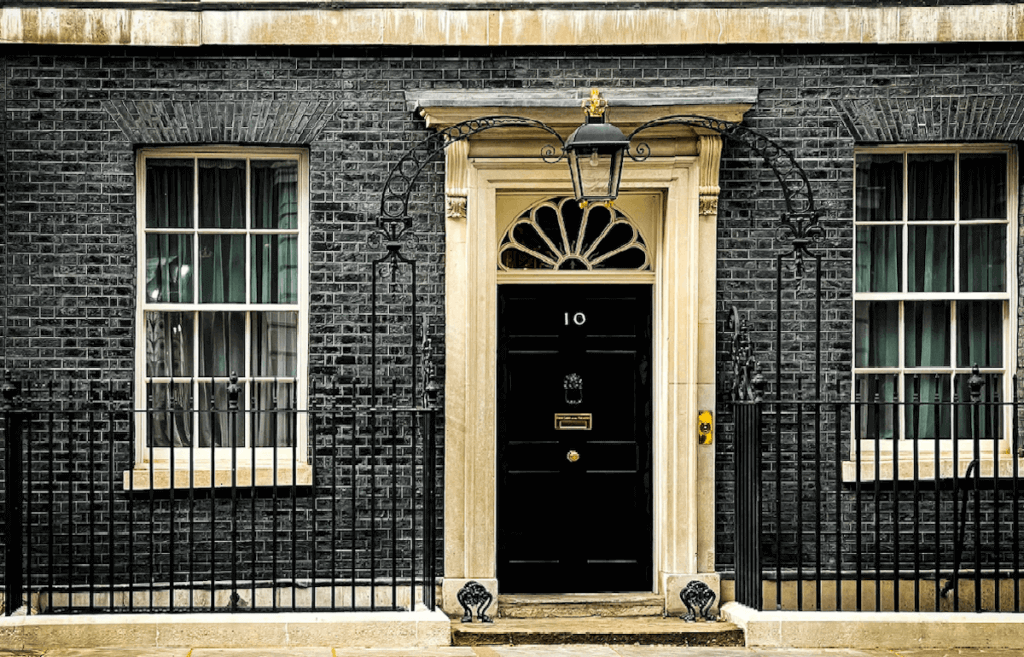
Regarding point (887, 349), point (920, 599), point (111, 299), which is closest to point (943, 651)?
point (920, 599)

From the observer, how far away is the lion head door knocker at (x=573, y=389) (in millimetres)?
9562

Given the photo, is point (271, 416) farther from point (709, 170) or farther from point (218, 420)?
point (709, 170)

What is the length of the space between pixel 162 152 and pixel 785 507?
4.99m

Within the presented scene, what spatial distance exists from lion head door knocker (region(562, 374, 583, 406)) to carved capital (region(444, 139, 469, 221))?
141 centimetres

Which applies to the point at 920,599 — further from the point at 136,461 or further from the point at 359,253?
the point at 136,461

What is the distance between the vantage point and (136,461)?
924 centimetres

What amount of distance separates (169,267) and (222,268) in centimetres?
36

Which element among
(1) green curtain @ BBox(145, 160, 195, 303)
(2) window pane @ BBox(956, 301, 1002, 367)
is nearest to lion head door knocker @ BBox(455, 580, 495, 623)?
(1) green curtain @ BBox(145, 160, 195, 303)

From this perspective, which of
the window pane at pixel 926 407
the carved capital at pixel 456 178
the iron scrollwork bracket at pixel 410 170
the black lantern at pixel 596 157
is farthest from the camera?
the window pane at pixel 926 407

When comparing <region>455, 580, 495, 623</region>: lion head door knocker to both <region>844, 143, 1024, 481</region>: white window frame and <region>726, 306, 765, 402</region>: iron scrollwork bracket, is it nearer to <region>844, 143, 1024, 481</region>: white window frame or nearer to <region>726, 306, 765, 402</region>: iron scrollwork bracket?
<region>726, 306, 765, 402</region>: iron scrollwork bracket

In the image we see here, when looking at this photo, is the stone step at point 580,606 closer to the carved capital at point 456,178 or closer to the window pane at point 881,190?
the carved capital at point 456,178

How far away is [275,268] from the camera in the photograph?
31.0 feet

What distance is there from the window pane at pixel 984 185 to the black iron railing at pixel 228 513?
4307mm

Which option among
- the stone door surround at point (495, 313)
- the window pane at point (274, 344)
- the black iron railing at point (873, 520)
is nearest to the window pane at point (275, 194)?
the window pane at point (274, 344)
